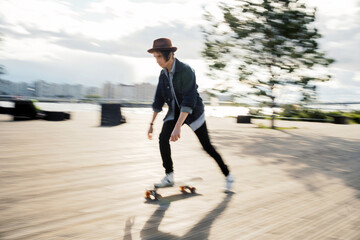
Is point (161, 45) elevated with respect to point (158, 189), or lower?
elevated

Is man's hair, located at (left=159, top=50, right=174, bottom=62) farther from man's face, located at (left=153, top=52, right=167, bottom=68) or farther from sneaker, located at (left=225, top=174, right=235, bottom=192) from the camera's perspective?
sneaker, located at (left=225, top=174, right=235, bottom=192)

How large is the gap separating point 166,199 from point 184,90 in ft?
4.17

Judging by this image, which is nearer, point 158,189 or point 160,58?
point 160,58

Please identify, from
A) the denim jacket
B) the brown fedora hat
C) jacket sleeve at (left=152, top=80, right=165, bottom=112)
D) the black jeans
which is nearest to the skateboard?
the black jeans

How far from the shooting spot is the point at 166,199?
13.4 feet

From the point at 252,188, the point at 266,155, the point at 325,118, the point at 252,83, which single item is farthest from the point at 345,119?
the point at 252,188

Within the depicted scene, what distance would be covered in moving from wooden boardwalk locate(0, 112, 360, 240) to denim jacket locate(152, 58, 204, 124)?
104 cm

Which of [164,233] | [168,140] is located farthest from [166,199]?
[164,233]

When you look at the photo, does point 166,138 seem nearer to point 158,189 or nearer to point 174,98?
point 174,98

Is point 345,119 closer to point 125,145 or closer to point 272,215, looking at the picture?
point 125,145

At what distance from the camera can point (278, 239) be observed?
2930mm

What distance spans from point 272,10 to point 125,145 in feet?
36.9

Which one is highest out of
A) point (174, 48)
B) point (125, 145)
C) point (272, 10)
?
point (272, 10)

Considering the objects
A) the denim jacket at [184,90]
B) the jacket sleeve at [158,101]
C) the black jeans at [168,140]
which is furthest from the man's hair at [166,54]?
the black jeans at [168,140]
